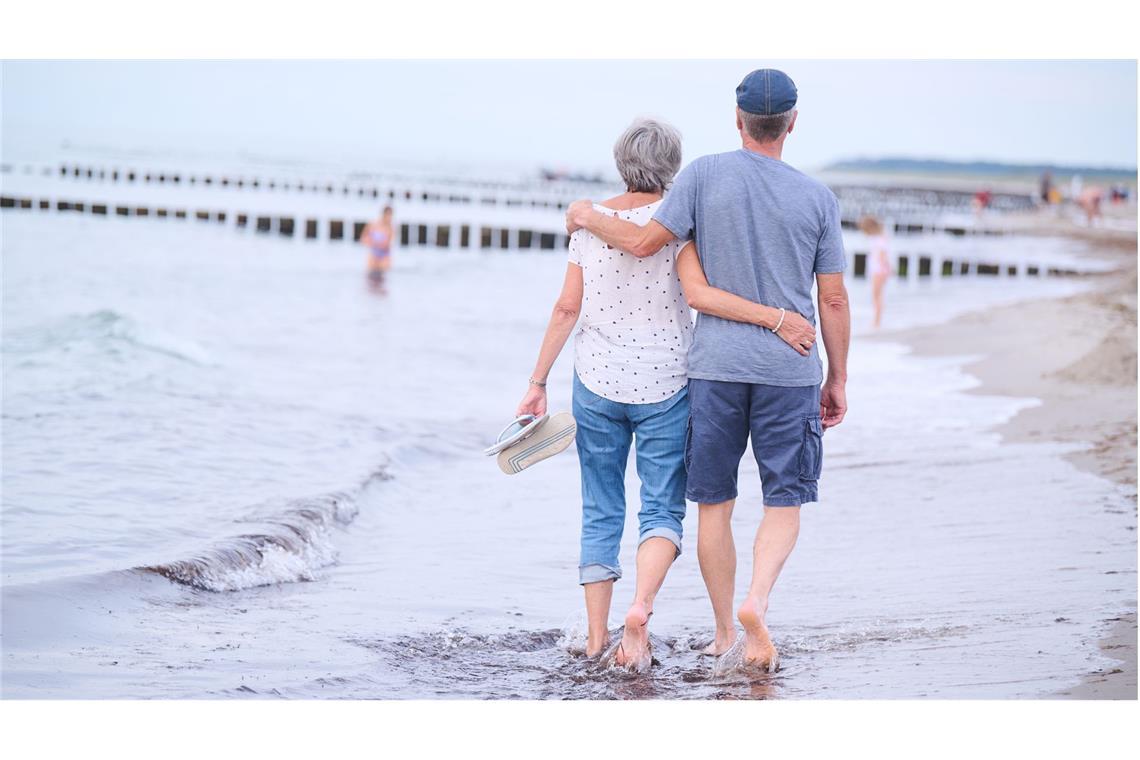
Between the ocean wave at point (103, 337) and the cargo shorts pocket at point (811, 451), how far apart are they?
830cm

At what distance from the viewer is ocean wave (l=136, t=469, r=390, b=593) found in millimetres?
4875

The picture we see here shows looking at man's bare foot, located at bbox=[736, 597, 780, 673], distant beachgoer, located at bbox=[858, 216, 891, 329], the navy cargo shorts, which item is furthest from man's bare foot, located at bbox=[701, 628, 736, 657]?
distant beachgoer, located at bbox=[858, 216, 891, 329]

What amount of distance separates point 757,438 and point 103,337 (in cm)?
974

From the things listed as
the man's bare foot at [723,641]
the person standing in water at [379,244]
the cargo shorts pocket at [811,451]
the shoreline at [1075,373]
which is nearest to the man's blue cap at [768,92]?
the cargo shorts pocket at [811,451]

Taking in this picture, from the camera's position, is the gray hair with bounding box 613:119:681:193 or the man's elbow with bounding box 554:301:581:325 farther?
the man's elbow with bounding box 554:301:581:325

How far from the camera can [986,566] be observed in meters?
4.70

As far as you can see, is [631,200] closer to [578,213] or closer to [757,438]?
[578,213]

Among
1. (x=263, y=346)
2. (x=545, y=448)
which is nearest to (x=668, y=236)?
(x=545, y=448)

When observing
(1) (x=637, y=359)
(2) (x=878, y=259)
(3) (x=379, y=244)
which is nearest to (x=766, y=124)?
(1) (x=637, y=359)

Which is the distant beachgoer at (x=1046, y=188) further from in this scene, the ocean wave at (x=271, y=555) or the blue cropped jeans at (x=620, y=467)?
the blue cropped jeans at (x=620, y=467)

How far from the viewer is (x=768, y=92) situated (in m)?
3.31

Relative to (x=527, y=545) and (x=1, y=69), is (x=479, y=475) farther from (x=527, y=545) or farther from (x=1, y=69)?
(x=1, y=69)

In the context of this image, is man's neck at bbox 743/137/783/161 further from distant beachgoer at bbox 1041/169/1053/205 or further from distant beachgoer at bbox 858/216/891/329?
distant beachgoer at bbox 1041/169/1053/205

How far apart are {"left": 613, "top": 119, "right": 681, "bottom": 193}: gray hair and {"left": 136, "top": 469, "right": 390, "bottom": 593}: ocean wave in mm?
2331
